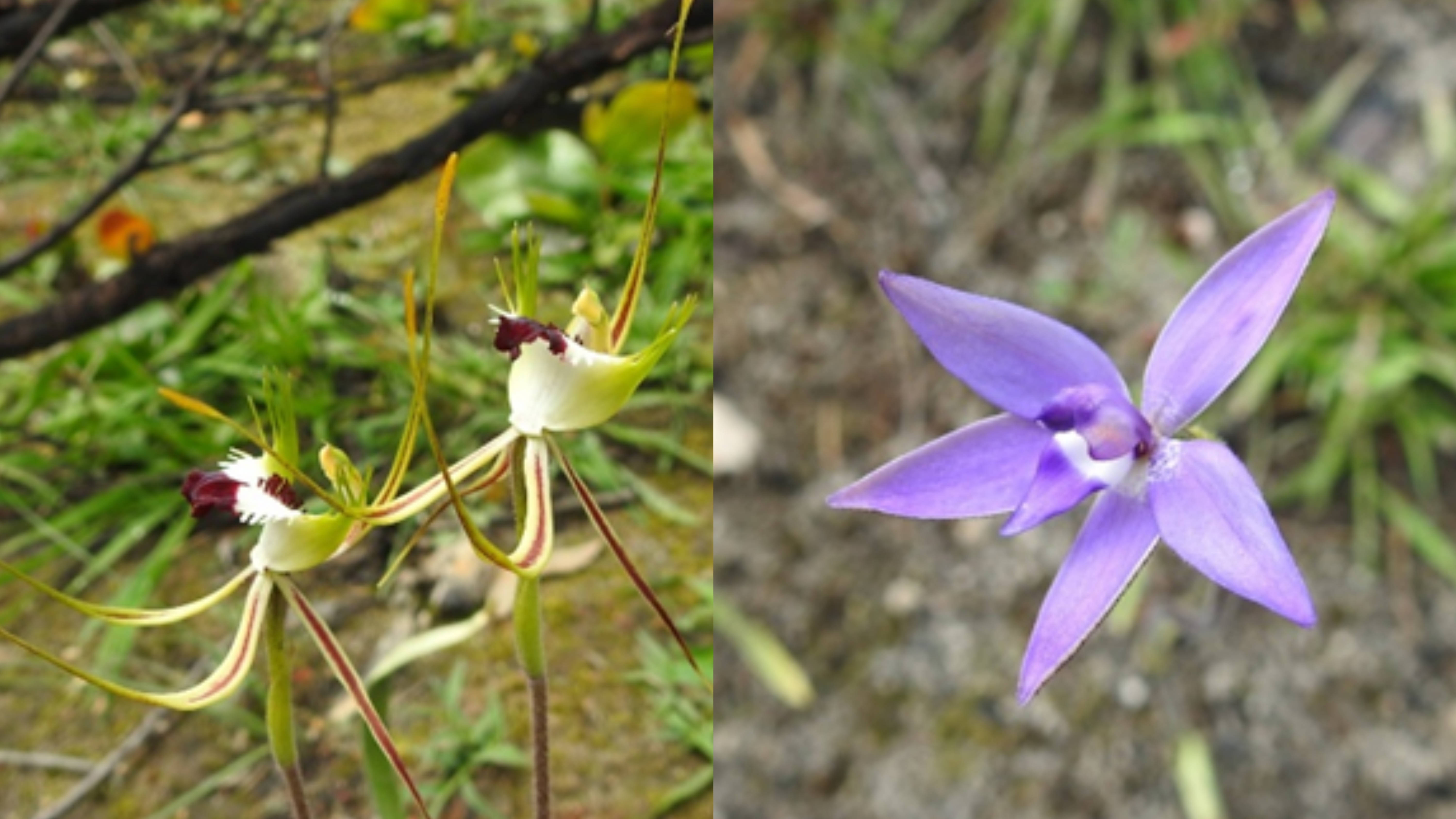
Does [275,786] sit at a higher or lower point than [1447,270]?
higher

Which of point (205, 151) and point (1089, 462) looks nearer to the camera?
point (1089, 462)

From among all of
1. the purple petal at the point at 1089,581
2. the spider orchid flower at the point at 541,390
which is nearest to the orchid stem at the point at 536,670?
the spider orchid flower at the point at 541,390

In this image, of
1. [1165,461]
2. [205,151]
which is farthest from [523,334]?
[205,151]

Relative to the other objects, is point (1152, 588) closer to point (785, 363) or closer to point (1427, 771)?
point (1427, 771)

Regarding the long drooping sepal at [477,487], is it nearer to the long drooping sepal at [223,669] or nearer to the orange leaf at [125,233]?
the long drooping sepal at [223,669]

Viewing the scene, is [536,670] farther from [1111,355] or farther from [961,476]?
[1111,355]

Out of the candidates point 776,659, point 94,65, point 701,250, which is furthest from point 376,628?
point 776,659
